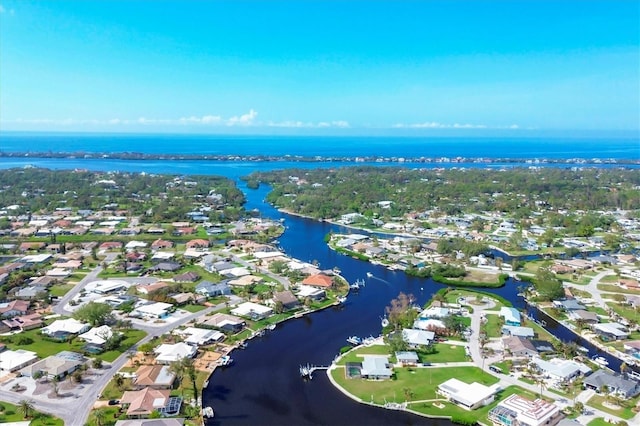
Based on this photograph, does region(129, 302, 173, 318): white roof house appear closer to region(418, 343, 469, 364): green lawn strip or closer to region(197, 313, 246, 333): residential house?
region(197, 313, 246, 333): residential house

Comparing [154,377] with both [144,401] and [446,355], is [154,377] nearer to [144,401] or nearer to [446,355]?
[144,401]

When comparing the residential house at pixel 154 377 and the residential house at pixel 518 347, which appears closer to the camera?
the residential house at pixel 154 377

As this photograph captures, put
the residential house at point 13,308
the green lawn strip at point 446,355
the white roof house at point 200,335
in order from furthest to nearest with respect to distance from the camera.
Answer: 1. the residential house at point 13,308
2. the white roof house at point 200,335
3. the green lawn strip at point 446,355

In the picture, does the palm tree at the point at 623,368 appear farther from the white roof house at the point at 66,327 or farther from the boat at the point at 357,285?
the white roof house at the point at 66,327

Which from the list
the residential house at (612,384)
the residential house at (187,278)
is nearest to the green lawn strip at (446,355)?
the residential house at (612,384)

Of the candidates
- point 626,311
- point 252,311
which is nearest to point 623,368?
point 626,311
